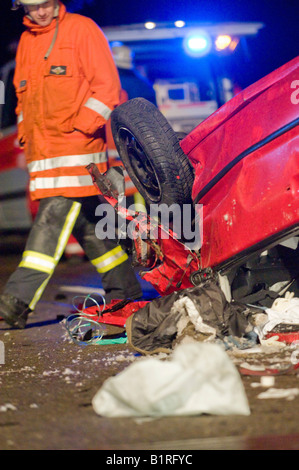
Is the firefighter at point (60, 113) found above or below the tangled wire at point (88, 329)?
above

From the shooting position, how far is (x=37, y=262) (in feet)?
13.7

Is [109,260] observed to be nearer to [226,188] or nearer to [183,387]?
[226,188]

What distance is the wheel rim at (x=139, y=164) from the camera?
3.56 m

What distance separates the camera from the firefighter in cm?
421

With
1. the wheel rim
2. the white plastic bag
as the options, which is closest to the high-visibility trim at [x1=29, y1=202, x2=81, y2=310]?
the wheel rim

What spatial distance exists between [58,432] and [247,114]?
164 centimetres

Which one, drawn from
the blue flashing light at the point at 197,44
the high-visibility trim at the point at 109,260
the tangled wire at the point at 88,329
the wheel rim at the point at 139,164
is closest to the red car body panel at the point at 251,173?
the wheel rim at the point at 139,164

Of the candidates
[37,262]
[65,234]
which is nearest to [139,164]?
[65,234]

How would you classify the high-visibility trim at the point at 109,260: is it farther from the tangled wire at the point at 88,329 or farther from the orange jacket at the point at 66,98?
the tangled wire at the point at 88,329

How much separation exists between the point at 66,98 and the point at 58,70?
173 mm

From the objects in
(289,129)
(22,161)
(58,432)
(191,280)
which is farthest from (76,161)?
(22,161)

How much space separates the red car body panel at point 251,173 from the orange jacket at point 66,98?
113cm

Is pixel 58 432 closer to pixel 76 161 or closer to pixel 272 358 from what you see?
pixel 272 358
